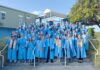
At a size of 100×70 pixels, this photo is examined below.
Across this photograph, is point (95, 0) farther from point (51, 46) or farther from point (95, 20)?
point (51, 46)

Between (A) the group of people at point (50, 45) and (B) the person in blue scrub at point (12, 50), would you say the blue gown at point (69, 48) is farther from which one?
(B) the person in blue scrub at point (12, 50)

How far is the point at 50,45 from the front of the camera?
14016 millimetres

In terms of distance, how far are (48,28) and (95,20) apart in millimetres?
16263

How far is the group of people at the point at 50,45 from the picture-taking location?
13.8 m

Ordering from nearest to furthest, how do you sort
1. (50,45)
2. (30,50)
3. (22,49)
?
(50,45)
(30,50)
(22,49)

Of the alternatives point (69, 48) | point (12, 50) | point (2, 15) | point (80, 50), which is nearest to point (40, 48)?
point (69, 48)

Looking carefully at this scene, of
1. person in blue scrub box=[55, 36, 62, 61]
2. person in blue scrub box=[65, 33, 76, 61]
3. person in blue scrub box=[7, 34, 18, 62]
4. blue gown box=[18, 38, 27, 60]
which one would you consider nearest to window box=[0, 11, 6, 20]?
person in blue scrub box=[7, 34, 18, 62]

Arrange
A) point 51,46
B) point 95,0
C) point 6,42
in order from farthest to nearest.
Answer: point 95,0 → point 6,42 → point 51,46

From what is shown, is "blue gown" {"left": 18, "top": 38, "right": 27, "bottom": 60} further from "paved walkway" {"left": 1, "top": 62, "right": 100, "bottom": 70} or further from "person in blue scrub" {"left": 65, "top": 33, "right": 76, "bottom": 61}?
"person in blue scrub" {"left": 65, "top": 33, "right": 76, "bottom": 61}

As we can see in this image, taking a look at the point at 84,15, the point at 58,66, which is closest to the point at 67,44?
the point at 58,66

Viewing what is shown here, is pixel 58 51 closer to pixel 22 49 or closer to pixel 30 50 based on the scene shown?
pixel 30 50

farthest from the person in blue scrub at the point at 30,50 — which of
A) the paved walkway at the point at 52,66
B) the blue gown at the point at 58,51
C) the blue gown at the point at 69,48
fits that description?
the blue gown at the point at 69,48

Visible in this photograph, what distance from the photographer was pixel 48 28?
15.6m

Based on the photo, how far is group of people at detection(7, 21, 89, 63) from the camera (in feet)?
45.4
